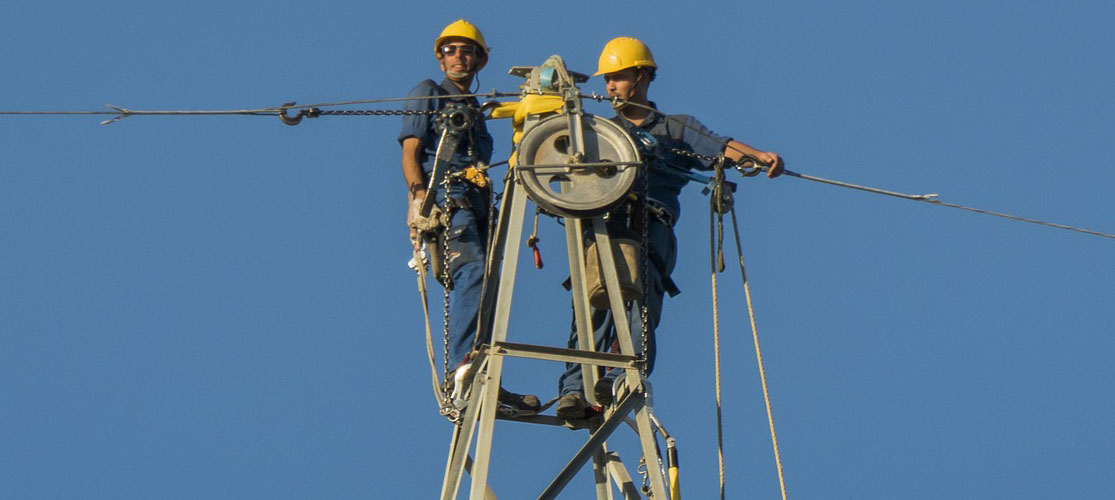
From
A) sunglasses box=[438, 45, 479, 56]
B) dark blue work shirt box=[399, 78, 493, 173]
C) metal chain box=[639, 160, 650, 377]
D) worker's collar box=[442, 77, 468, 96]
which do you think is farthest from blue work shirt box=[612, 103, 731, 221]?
sunglasses box=[438, 45, 479, 56]

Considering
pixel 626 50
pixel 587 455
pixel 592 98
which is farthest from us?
→ pixel 626 50

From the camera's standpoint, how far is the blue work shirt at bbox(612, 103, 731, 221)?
15914 mm

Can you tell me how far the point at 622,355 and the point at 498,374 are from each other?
777 millimetres

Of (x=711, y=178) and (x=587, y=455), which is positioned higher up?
(x=711, y=178)

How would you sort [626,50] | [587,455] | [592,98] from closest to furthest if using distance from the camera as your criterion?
1. [587,455]
2. [592,98]
3. [626,50]

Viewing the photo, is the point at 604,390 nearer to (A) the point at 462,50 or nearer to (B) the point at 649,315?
(B) the point at 649,315

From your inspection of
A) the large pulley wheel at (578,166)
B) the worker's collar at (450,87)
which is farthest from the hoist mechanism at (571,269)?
the worker's collar at (450,87)

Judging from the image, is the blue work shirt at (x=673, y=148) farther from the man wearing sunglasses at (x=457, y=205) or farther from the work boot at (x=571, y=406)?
the work boot at (x=571, y=406)

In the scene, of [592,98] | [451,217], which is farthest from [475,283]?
[592,98]

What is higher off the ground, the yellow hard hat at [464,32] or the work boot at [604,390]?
the yellow hard hat at [464,32]

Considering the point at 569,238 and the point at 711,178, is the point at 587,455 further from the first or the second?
the point at 711,178

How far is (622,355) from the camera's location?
46.6 feet

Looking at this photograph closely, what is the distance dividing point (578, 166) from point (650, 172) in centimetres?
169

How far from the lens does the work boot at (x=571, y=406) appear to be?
15250mm
